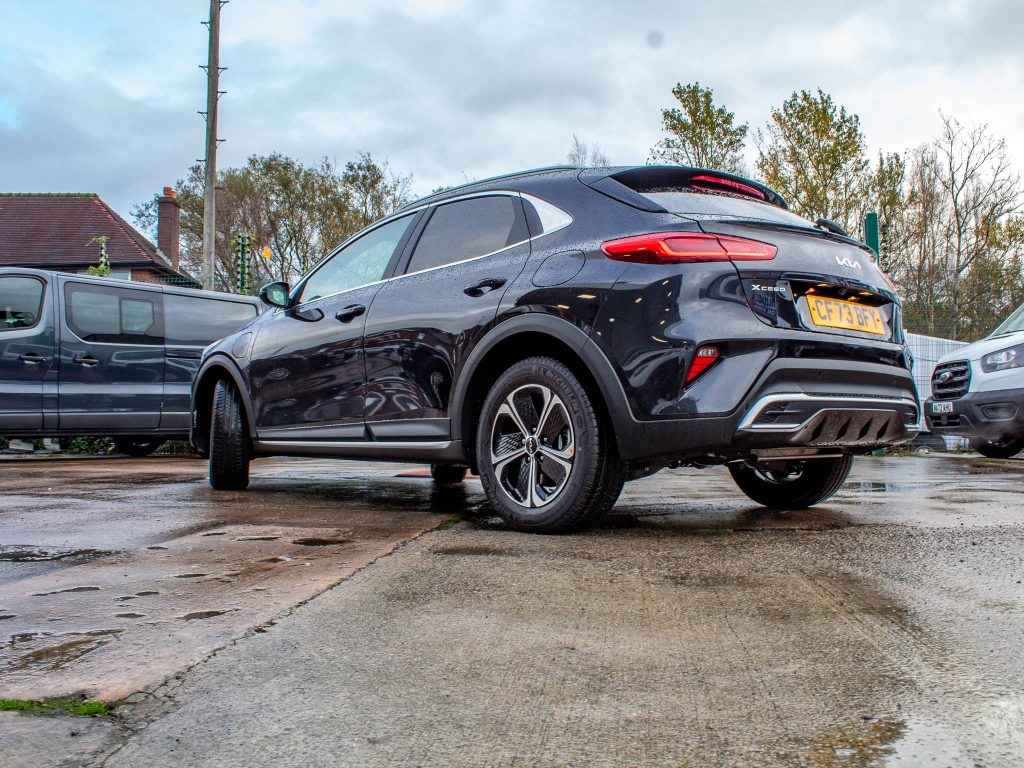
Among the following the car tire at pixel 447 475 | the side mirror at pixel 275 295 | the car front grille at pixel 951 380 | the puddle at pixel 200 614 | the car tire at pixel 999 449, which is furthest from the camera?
the car tire at pixel 999 449

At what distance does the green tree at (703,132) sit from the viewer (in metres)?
30.0

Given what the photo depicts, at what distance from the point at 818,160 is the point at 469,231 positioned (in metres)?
27.1

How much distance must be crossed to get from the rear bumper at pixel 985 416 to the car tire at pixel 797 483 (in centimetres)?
452

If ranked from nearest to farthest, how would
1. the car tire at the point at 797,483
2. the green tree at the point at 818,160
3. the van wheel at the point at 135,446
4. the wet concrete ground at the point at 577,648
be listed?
the wet concrete ground at the point at 577,648 → the car tire at the point at 797,483 → the van wheel at the point at 135,446 → the green tree at the point at 818,160

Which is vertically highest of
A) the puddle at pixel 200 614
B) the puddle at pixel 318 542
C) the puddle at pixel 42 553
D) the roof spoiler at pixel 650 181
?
the roof spoiler at pixel 650 181

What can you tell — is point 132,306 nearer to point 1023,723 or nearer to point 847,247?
point 847,247

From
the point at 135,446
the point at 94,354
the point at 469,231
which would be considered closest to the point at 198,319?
the point at 94,354

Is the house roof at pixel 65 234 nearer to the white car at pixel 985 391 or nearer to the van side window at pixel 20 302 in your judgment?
the van side window at pixel 20 302

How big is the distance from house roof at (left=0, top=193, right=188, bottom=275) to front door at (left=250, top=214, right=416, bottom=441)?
28.5 metres

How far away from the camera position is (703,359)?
3453 millimetres

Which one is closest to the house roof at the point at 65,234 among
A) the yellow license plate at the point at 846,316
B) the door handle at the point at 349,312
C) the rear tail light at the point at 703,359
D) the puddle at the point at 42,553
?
the door handle at the point at 349,312

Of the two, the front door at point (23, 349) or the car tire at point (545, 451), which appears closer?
the car tire at point (545, 451)

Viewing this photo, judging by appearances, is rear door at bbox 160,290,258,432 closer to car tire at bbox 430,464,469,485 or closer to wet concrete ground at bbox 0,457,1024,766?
car tire at bbox 430,464,469,485

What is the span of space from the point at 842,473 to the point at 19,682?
3983 millimetres
